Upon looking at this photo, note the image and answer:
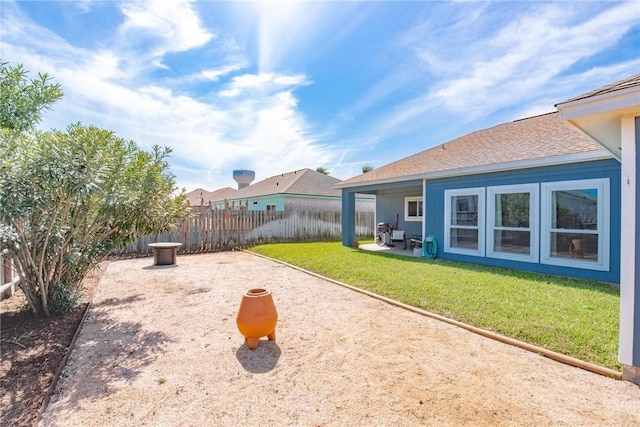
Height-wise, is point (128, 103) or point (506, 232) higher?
point (128, 103)

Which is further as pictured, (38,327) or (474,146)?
(474,146)

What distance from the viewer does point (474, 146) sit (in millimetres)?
10953

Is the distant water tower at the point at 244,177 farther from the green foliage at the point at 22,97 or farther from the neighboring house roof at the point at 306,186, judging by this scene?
the green foliage at the point at 22,97

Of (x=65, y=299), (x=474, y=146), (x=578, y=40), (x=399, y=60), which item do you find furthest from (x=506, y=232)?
(x=65, y=299)

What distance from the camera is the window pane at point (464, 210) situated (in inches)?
359

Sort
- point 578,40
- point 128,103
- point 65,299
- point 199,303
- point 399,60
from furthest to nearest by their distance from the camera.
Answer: point 399,60
point 128,103
point 578,40
point 199,303
point 65,299

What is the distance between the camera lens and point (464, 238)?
30.9 ft

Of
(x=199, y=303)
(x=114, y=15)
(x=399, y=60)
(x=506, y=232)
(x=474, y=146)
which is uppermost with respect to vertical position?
(x=399, y=60)

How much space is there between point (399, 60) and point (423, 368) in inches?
362

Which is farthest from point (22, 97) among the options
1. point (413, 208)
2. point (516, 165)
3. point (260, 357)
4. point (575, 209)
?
point (413, 208)

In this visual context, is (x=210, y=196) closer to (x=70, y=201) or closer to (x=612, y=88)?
(x=70, y=201)

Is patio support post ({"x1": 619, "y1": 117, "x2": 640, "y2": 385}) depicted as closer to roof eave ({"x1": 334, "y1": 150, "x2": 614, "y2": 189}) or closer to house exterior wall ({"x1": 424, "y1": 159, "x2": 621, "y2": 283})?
roof eave ({"x1": 334, "y1": 150, "x2": 614, "y2": 189})

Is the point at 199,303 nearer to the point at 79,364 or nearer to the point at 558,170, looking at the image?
the point at 79,364

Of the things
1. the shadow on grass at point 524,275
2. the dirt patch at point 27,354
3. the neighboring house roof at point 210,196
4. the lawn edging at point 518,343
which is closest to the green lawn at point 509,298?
the shadow on grass at point 524,275
